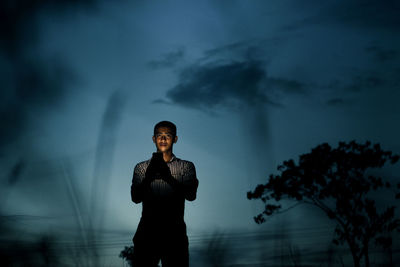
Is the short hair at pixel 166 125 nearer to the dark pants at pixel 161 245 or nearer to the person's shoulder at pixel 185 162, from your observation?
the person's shoulder at pixel 185 162

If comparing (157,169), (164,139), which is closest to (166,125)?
(164,139)

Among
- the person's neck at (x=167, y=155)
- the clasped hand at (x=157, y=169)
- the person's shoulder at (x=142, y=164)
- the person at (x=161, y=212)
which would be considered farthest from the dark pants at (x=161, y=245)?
the person's neck at (x=167, y=155)

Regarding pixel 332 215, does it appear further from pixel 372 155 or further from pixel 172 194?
pixel 172 194

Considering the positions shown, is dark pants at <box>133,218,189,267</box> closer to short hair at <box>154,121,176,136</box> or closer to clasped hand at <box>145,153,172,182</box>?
clasped hand at <box>145,153,172,182</box>

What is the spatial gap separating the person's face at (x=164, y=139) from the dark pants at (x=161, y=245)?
3.32 ft

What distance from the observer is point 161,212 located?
15.7 ft

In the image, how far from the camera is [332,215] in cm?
2011

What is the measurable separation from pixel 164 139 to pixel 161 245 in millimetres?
1368

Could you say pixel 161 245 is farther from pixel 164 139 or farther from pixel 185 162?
pixel 164 139

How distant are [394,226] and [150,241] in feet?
61.3

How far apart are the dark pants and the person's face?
101 cm

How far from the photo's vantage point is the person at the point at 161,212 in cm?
462

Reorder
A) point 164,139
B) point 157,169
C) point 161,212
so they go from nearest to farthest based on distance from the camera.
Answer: point 157,169, point 161,212, point 164,139

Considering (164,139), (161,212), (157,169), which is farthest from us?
(164,139)
